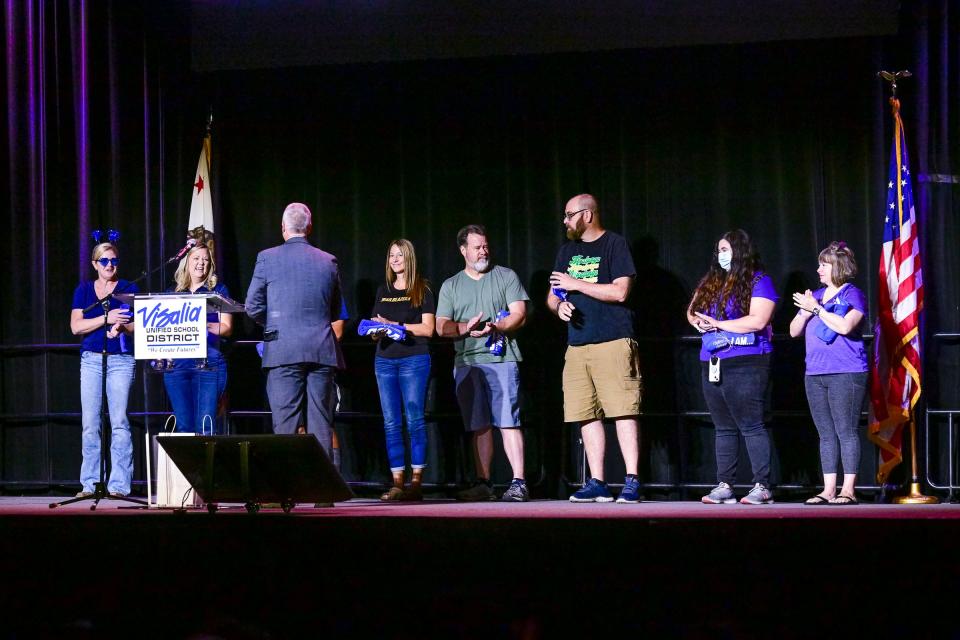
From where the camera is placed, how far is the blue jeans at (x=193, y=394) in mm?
6141

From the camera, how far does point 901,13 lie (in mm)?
6801

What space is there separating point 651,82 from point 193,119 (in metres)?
3.04

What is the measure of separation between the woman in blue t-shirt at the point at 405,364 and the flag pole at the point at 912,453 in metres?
2.60

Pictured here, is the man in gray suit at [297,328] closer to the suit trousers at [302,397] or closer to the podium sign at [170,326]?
the suit trousers at [302,397]

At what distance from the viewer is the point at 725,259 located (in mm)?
6137

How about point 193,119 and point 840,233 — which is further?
point 193,119

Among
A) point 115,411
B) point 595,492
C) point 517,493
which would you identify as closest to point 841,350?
point 595,492

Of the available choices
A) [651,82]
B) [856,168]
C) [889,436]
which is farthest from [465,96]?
[889,436]

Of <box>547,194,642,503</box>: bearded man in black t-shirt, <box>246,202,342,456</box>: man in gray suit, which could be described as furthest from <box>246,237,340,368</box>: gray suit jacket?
<box>547,194,642,503</box>: bearded man in black t-shirt

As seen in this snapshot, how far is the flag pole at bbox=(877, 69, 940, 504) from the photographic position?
6.14 m

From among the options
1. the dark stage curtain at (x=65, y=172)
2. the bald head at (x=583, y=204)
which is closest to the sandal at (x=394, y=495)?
the bald head at (x=583, y=204)

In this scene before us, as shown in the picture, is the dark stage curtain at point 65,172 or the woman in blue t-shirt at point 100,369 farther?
the dark stage curtain at point 65,172

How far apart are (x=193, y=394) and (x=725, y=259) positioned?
2907 mm

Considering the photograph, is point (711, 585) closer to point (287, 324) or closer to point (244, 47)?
point (287, 324)
